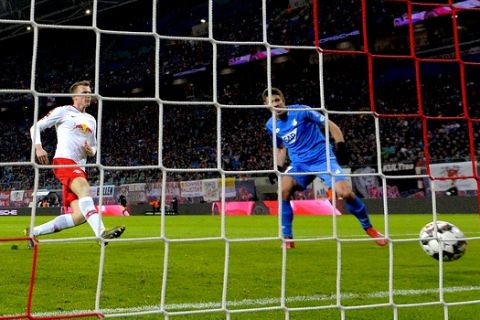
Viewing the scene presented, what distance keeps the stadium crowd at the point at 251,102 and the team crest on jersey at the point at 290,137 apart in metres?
11.7

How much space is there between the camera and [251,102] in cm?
2214

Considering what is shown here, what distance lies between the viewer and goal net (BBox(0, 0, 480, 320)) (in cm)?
338

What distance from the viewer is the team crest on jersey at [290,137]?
5441 mm

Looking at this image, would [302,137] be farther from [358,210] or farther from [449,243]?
[449,243]

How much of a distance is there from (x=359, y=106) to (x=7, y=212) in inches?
493

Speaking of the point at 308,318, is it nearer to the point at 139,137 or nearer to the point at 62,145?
the point at 62,145

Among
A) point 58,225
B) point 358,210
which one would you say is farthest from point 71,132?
point 358,210

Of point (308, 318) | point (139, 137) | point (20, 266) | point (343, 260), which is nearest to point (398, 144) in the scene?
point (139, 137)

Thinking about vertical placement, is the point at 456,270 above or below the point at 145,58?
below

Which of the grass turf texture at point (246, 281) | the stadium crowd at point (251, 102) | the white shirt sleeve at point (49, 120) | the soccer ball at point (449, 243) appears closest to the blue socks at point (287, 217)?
the grass turf texture at point (246, 281)

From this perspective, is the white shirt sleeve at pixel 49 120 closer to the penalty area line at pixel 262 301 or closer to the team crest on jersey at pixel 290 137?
the team crest on jersey at pixel 290 137

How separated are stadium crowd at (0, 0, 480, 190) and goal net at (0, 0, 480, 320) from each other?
71 millimetres

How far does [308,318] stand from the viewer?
2471mm

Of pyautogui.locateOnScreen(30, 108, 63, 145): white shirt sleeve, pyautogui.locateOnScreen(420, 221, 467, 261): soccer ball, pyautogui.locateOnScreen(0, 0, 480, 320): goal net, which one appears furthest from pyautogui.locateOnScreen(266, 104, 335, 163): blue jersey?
pyautogui.locateOnScreen(30, 108, 63, 145): white shirt sleeve
